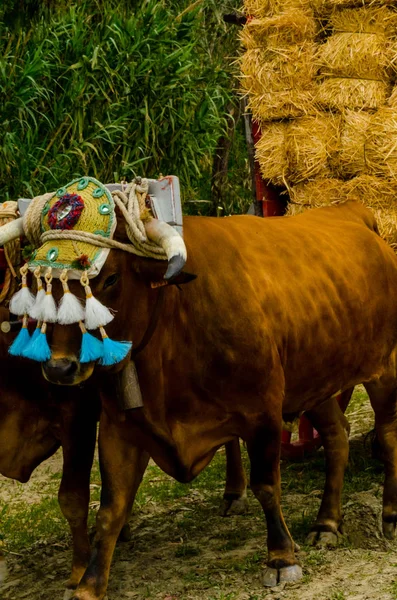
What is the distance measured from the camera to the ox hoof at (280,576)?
15.3 feet

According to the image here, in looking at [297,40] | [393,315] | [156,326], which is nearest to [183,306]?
[156,326]

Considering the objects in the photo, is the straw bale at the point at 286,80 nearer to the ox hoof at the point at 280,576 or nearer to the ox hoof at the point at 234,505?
the ox hoof at the point at 234,505

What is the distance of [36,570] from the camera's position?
5.19 meters

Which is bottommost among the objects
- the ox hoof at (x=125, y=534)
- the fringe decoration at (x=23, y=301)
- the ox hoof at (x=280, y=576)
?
the ox hoof at (x=125, y=534)

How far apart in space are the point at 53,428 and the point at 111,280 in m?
1.10

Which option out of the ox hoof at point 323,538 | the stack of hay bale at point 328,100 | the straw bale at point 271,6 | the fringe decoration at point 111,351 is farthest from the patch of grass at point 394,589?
the straw bale at point 271,6

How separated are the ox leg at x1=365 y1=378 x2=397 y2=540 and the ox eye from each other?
7.30 ft

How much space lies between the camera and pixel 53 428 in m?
4.91

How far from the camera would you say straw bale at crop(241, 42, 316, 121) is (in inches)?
258

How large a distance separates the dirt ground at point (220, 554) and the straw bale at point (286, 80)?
2.27 m

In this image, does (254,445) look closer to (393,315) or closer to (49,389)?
(49,389)

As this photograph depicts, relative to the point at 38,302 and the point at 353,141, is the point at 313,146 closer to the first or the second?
the point at 353,141

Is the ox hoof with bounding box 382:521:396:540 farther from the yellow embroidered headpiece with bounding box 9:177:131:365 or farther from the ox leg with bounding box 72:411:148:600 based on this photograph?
the yellow embroidered headpiece with bounding box 9:177:131:365

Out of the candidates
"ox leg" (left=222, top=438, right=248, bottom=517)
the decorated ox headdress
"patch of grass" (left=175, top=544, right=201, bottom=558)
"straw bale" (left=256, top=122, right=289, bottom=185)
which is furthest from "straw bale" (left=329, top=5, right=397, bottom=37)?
"patch of grass" (left=175, top=544, right=201, bottom=558)
